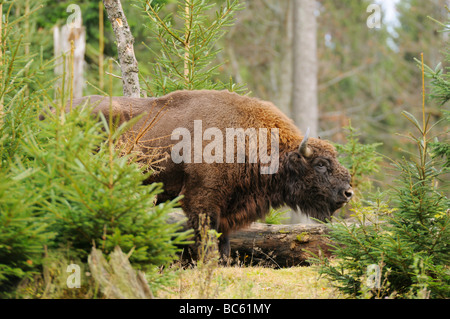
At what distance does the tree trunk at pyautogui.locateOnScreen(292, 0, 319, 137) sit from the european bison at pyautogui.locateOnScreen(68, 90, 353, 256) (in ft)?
31.2

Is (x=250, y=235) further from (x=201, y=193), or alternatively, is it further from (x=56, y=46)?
(x=56, y=46)

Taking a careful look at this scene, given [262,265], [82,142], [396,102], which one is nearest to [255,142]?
[262,265]

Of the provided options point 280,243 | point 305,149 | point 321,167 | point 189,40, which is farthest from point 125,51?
point 280,243

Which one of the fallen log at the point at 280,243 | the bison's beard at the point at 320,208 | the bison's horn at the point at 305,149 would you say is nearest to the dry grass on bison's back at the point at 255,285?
the fallen log at the point at 280,243

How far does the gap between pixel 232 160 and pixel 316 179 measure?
132 cm

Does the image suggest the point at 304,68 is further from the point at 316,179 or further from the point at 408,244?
the point at 408,244

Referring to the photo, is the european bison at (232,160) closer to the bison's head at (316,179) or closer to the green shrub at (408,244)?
the bison's head at (316,179)

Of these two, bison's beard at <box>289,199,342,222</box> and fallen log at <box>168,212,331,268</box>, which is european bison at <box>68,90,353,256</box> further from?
fallen log at <box>168,212,331,268</box>

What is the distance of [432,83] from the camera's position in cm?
578

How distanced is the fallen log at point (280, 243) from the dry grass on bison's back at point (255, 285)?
561mm

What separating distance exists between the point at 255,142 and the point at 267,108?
63 cm

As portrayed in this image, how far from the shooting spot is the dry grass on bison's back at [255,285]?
4812 millimetres

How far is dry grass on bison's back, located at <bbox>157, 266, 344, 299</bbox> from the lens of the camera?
4.81 meters

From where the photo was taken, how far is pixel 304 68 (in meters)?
17.3
